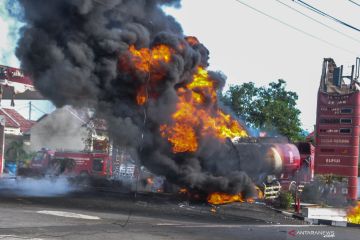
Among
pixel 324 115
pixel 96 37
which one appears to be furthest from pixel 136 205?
pixel 324 115

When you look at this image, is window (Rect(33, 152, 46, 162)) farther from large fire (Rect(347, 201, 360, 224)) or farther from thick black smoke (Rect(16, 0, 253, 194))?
large fire (Rect(347, 201, 360, 224))

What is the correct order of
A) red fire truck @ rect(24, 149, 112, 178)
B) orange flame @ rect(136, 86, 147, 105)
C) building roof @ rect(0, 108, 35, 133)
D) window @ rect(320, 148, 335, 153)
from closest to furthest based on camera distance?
orange flame @ rect(136, 86, 147, 105), window @ rect(320, 148, 335, 153), red fire truck @ rect(24, 149, 112, 178), building roof @ rect(0, 108, 35, 133)

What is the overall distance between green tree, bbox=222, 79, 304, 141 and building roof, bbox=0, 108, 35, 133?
878 inches

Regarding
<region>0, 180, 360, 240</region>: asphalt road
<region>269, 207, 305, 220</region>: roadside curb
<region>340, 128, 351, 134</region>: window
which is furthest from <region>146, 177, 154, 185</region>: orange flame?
<region>340, 128, 351, 134</region>: window

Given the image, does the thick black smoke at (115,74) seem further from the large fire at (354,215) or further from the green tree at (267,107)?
the green tree at (267,107)

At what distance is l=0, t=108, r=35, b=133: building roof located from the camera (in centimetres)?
5162

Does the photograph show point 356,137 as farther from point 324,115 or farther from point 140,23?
point 140,23

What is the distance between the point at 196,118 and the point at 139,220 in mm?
7590

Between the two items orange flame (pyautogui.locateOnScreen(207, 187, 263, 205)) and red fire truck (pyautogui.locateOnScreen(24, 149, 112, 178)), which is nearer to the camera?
orange flame (pyautogui.locateOnScreen(207, 187, 263, 205))

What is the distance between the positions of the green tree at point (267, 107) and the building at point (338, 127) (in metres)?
17.7

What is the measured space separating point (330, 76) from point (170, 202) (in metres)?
12.3

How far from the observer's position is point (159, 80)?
67.7 feet

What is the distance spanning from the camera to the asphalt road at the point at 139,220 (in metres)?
11.1

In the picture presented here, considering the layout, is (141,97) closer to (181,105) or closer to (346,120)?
(181,105)
